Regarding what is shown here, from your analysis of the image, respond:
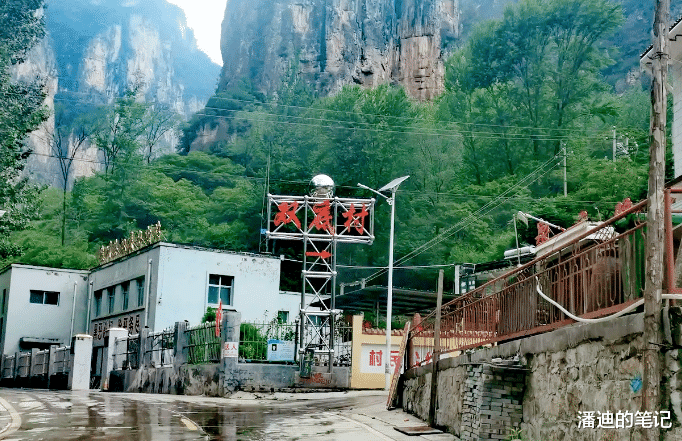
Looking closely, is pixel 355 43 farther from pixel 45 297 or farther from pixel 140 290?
pixel 140 290

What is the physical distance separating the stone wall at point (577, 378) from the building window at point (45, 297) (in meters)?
39.0

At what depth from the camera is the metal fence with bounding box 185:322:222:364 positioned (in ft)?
88.8

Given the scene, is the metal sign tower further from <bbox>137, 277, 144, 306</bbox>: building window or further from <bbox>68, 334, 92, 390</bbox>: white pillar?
<bbox>137, 277, 144, 306</bbox>: building window

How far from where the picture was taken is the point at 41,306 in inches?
1829

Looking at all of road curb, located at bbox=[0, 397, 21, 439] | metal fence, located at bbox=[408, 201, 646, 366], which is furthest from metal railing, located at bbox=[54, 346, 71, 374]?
metal fence, located at bbox=[408, 201, 646, 366]

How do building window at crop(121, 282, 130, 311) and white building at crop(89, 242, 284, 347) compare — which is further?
building window at crop(121, 282, 130, 311)

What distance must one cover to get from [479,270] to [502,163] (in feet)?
85.9

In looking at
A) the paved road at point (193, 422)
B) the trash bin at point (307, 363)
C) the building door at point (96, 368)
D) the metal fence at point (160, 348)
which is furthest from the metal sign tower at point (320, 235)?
the building door at point (96, 368)

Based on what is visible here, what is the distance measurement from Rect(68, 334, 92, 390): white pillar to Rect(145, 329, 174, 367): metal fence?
3978 millimetres

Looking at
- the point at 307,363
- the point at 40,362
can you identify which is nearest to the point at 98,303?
the point at 40,362

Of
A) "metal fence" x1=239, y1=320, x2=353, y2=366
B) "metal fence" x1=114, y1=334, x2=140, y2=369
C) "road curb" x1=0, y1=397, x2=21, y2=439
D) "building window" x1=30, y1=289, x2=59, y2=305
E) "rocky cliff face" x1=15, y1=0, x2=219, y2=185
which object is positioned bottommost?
"road curb" x1=0, y1=397, x2=21, y2=439

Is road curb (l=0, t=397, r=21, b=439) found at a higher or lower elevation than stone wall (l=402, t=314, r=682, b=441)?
lower

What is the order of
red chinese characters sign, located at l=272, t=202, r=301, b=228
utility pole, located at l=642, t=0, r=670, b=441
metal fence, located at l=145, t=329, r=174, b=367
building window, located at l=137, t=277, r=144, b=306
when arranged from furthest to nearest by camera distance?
1. building window, located at l=137, t=277, r=144, b=306
2. red chinese characters sign, located at l=272, t=202, r=301, b=228
3. metal fence, located at l=145, t=329, r=174, b=367
4. utility pole, located at l=642, t=0, r=670, b=441

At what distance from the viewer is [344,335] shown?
32.2 m
